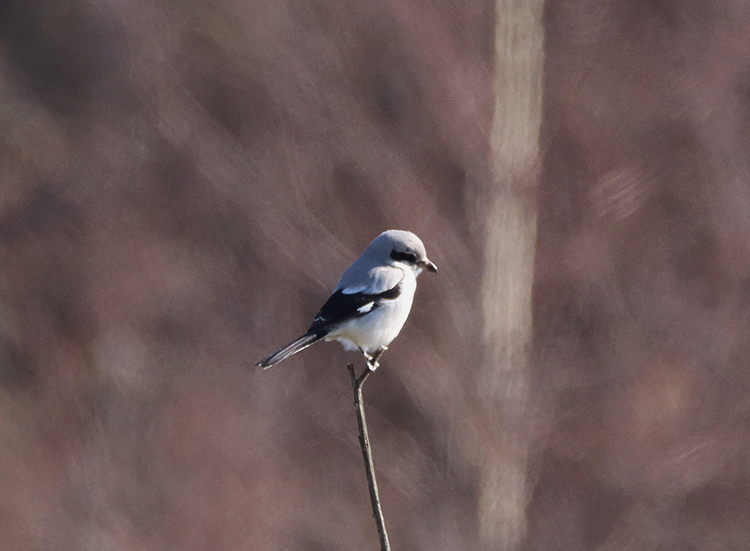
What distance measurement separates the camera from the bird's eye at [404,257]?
2.07 m

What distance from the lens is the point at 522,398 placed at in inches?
180

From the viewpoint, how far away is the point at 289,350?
1726 millimetres

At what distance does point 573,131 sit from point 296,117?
1.72 m

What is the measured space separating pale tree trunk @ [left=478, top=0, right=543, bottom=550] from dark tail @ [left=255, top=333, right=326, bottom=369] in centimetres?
259

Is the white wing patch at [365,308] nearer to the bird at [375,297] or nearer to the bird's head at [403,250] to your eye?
the bird at [375,297]

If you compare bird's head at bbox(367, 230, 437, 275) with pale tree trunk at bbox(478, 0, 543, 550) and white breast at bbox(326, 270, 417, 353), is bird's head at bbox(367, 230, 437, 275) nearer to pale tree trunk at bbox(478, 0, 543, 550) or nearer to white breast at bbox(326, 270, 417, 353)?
white breast at bbox(326, 270, 417, 353)

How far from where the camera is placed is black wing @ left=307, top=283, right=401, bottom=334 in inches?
76.3

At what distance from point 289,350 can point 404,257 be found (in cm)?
48

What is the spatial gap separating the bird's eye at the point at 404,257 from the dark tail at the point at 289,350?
1.00 ft

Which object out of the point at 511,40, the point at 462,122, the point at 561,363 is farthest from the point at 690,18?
the point at 561,363

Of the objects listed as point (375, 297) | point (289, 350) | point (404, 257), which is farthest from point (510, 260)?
point (289, 350)

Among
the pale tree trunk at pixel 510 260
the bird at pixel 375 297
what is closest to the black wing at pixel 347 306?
the bird at pixel 375 297

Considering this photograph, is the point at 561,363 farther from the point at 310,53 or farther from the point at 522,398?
the point at 310,53

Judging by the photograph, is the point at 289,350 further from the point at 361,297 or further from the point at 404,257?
the point at 404,257
